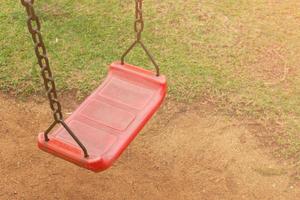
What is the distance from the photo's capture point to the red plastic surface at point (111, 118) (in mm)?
2799

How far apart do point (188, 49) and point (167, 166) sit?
135 cm

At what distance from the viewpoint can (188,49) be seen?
4688 millimetres

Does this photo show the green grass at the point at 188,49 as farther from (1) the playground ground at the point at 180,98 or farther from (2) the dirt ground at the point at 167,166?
(2) the dirt ground at the point at 167,166

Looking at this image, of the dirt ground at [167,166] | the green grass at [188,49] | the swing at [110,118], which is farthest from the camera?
the green grass at [188,49]

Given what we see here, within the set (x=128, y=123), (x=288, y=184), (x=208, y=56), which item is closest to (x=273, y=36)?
(x=208, y=56)

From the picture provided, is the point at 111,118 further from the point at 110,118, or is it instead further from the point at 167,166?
the point at 167,166

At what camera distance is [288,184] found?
11.9ft

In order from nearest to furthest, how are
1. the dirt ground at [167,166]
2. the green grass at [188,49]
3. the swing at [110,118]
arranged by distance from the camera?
the swing at [110,118]
the dirt ground at [167,166]
the green grass at [188,49]

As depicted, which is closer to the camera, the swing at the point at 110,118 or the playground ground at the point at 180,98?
the swing at the point at 110,118

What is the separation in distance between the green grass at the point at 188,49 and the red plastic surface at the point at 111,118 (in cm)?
95

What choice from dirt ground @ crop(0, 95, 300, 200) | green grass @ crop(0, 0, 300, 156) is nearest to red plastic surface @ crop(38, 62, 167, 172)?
dirt ground @ crop(0, 95, 300, 200)

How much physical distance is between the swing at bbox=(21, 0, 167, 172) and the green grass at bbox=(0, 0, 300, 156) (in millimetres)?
951

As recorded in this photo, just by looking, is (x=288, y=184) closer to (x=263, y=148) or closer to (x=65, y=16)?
(x=263, y=148)

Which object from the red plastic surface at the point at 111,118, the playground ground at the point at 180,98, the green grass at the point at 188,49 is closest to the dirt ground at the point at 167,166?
the playground ground at the point at 180,98
